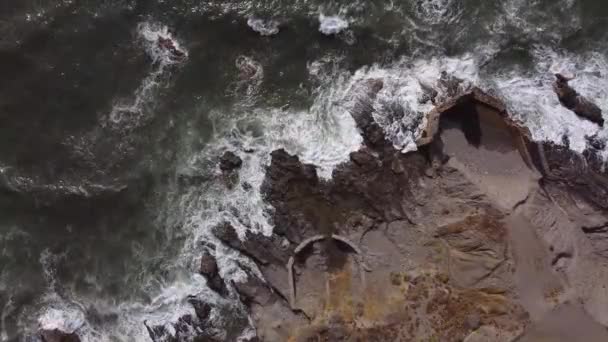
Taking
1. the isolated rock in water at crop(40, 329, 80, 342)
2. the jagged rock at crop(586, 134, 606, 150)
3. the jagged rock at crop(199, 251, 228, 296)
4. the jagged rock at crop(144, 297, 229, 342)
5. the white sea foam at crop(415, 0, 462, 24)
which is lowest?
the isolated rock in water at crop(40, 329, 80, 342)

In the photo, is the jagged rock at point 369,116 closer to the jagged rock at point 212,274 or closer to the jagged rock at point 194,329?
the jagged rock at point 212,274

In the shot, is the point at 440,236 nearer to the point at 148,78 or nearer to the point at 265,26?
the point at 265,26

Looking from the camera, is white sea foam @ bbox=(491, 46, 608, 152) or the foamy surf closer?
white sea foam @ bbox=(491, 46, 608, 152)

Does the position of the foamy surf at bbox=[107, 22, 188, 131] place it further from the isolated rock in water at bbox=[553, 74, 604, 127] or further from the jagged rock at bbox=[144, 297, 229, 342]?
the isolated rock in water at bbox=[553, 74, 604, 127]

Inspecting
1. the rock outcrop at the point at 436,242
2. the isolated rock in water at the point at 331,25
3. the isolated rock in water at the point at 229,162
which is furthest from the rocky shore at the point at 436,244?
the isolated rock in water at the point at 331,25

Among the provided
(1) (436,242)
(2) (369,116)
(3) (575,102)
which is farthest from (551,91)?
(1) (436,242)

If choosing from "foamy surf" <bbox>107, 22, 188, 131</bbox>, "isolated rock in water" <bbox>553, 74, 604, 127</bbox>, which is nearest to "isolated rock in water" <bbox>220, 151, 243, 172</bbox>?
"foamy surf" <bbox>107, 22, 188, 131</bbox>

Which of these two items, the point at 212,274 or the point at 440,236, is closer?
the point at 440,236
